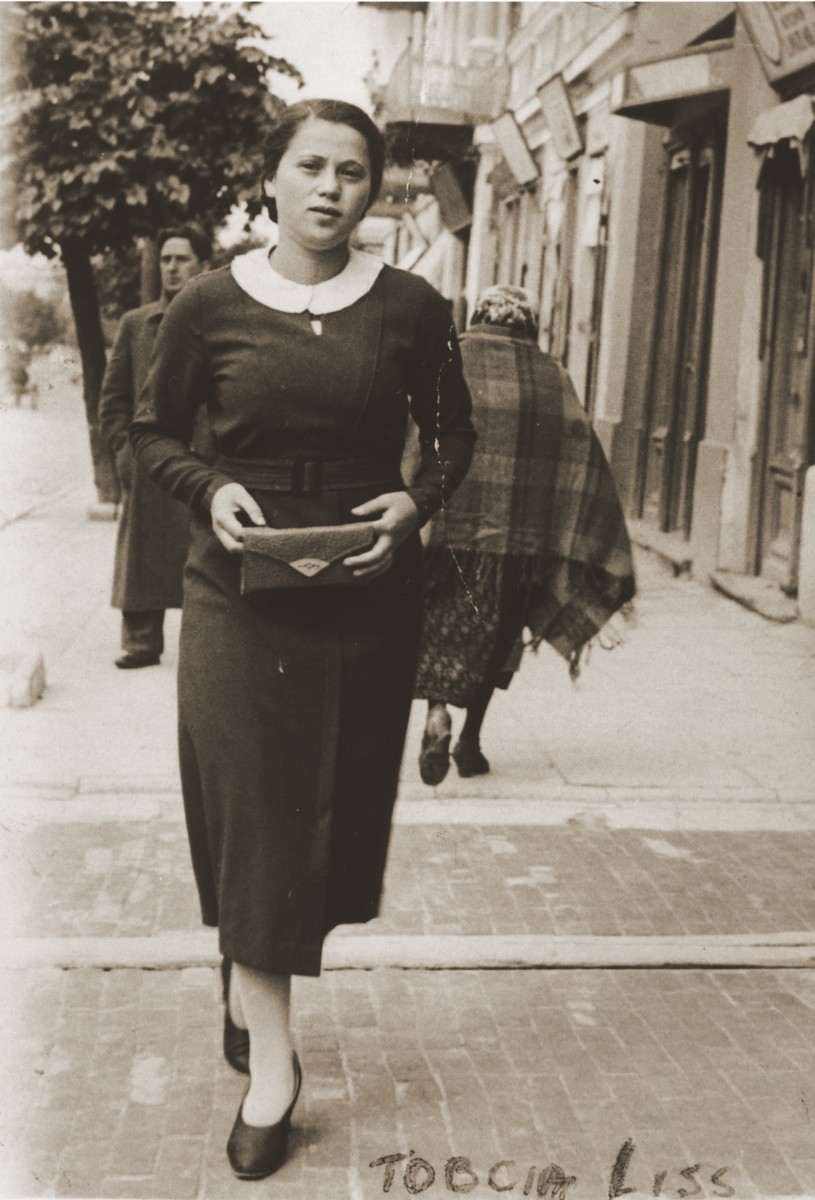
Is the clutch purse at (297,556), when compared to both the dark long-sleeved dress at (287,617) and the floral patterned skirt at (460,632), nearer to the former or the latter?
the dark long-sleeved dress at (287,617)

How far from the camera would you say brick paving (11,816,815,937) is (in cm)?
519

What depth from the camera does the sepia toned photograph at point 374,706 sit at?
11.8ft

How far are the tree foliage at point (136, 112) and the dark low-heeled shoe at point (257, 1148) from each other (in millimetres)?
8404

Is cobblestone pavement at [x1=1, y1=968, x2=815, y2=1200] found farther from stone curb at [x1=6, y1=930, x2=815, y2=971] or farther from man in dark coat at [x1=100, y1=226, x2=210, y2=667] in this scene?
man in dark coat at [x1=100, y1=226, x2=210, y2=667]

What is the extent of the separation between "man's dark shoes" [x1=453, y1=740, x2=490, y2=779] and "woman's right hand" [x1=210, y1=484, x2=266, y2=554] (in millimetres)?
3501

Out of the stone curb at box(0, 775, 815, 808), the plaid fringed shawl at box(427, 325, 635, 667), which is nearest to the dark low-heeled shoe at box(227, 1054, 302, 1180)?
the stone curb at box(0, 775, 815, 808)

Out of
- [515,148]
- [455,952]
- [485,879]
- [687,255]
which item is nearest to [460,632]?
[485,879]

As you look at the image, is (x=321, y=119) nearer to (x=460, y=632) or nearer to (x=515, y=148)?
(x=460, y=632)

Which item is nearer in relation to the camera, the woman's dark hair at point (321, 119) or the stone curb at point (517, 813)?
the woman's dark hair at point (321, 119)

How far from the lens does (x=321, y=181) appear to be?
3547mm

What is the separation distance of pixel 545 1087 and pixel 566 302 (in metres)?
16.0

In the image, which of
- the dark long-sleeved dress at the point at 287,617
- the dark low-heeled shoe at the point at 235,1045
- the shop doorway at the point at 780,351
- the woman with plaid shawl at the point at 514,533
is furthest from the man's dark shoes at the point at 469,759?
the shop doorway at the point at 780,351

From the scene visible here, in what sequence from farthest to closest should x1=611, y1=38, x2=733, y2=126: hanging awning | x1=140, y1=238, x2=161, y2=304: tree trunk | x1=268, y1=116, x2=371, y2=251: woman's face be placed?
x1=140, y1=238, x2=161, y2=304: tree trunk
x1=611, y1=38, x2=733, y2=126: hanging awning
x1=268, y1=116, x2=371, y2=251: woman's face

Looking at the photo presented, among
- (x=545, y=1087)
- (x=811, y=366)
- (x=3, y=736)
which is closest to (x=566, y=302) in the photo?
(x=811, y=366)
